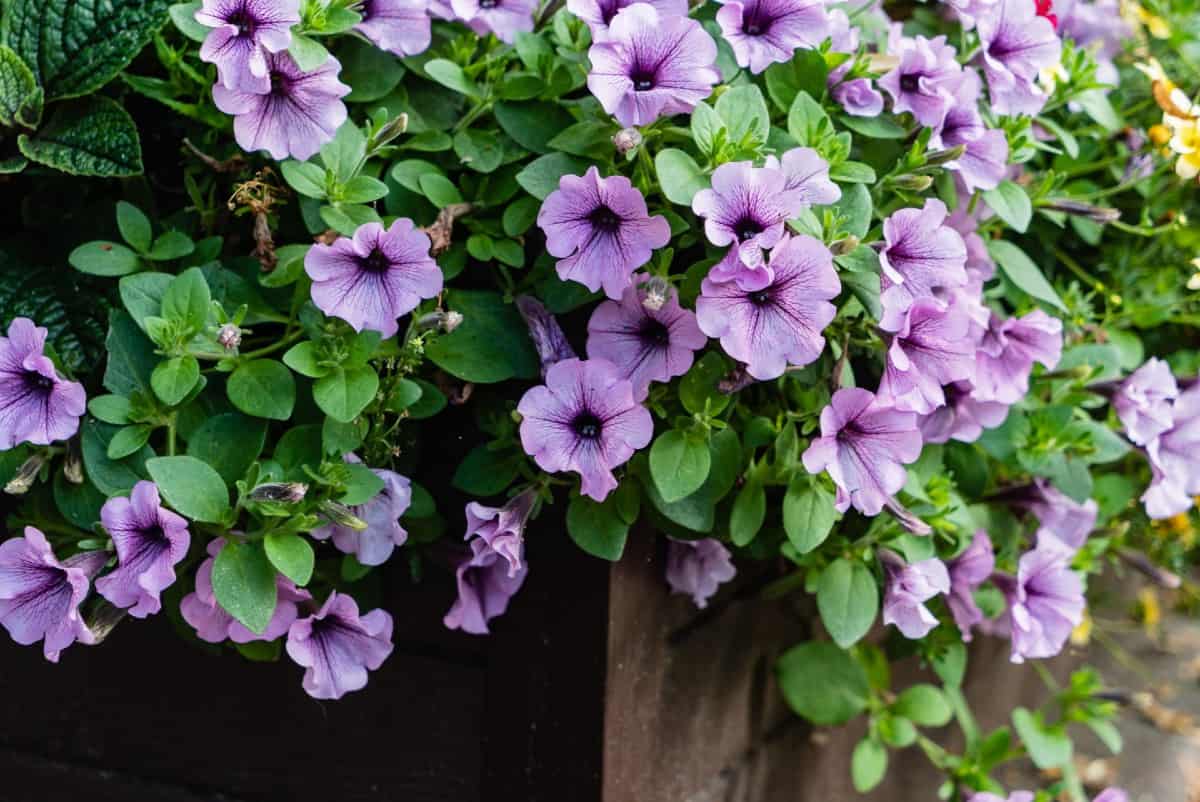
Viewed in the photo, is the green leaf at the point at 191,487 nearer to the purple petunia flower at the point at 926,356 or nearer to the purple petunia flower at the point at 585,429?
the purple petunia flower at the point at 585,429

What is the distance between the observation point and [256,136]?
93 centimetres


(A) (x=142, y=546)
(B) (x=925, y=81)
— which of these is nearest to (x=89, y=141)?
(A) (x=142, y=546)

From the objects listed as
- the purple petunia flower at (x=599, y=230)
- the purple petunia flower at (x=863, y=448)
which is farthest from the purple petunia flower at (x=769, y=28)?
the purple petunia flower at (x=863, y=448)

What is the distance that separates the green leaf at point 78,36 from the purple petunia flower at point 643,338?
429 millimetres

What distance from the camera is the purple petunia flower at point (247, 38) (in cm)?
89

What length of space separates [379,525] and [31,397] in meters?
0.27

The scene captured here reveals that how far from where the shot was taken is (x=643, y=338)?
0.95 m

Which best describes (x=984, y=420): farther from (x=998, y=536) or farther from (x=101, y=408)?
(x=101, y=408)

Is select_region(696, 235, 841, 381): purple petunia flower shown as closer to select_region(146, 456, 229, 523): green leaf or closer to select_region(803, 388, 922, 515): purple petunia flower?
select_region(803, 388, 922, 515): purple petunia flower

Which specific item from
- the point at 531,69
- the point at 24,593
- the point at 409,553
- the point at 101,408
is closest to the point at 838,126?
the point at 531,69

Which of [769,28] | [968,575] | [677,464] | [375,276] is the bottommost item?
[968,575]

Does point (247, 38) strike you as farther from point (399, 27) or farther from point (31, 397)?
point (31, 397)

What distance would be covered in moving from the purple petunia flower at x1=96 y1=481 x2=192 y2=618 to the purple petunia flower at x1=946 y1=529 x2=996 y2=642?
2.25 feet

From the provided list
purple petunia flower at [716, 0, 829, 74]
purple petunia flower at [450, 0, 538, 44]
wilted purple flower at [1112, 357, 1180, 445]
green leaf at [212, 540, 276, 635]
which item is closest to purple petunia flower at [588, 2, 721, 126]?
purple petunia flower at [716, 0, 829, 74]
